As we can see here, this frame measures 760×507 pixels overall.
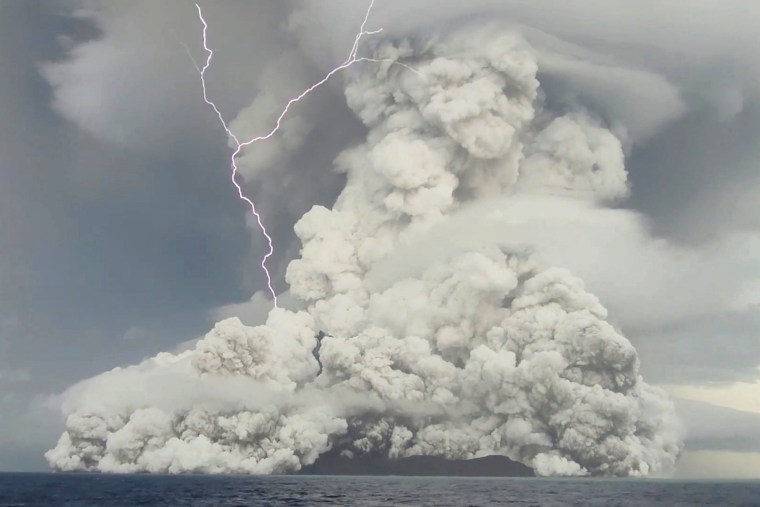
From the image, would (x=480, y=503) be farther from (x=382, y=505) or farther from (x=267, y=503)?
(x=267, y=503)

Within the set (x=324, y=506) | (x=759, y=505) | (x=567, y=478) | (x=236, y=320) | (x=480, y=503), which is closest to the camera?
(x=324, y=506)

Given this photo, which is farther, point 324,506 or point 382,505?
point 382,505

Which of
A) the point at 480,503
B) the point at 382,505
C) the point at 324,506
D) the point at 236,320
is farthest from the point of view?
the point at 236,320

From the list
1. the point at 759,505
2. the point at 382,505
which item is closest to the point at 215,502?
the point at 382,505

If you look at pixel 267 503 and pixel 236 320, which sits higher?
pixel 236 320

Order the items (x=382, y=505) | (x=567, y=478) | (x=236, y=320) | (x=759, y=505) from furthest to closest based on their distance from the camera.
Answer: (x=567, y=478)
(x=236, y=320)
(x=759, y=505)
(x=382, y=505)

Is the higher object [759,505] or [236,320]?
[236,320]

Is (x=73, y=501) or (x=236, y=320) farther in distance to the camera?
(x=236, y=320)

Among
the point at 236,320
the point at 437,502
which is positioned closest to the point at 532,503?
the point at 437,502

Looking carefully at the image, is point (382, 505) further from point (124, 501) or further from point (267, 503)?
point (124, 501)
